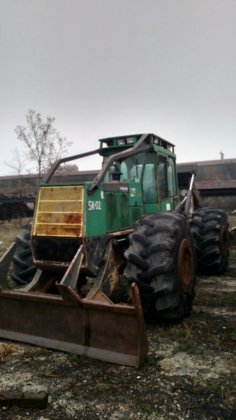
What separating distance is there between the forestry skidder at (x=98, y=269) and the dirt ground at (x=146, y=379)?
0.18 meters

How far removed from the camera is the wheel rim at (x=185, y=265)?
482cm

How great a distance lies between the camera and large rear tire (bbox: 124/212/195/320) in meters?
4.51

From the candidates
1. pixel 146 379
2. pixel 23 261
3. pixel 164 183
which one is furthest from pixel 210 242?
pixel 146 379

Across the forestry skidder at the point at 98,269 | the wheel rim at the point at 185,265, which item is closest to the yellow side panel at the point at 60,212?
the forestry skidder at the point at 98,269

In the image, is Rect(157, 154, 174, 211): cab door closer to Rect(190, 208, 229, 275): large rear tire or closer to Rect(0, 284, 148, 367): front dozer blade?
Rect(190, 208, 229, 275): large rear tire

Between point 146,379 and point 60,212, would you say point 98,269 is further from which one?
point 146,379

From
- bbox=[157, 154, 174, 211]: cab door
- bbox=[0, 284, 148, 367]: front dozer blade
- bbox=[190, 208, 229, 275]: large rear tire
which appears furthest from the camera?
bbox=[190, 208, 229, 275]: large rear tire

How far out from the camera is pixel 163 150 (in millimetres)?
6977

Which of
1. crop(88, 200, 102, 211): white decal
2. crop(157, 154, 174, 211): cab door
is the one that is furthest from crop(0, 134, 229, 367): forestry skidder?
crop(157, 154, 174, 211): cab door

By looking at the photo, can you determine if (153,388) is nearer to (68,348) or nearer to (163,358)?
(163,358)

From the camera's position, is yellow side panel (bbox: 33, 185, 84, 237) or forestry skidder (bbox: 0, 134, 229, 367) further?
yellow side panel (bbox: 33, 185, 84, 237)

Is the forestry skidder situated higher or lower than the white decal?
lower

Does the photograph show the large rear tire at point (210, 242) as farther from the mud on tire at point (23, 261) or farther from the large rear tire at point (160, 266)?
the mud on tire at point (23, 261)

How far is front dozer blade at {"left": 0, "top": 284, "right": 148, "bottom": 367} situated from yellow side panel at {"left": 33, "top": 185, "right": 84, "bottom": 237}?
0.91m
